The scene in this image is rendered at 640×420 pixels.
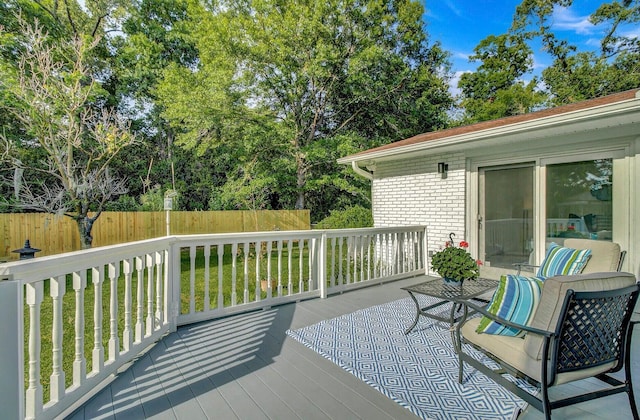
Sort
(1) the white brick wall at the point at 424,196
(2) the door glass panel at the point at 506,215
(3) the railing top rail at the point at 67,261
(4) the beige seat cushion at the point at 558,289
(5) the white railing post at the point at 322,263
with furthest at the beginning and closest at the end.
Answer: (1) the white brick wall at the point at 424,196 < (2) the door glass panel at the point at 506,215 < (5) the white railing post at the point at 322,263 < (4) the beige seat cushion at the point at 558,289 < (3) the railing top rail at the point at 67,261

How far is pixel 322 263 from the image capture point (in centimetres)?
440

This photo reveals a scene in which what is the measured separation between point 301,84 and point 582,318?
11579mm

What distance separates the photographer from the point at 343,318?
358 cm

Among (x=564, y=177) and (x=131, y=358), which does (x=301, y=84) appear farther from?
(x=131, y=358)

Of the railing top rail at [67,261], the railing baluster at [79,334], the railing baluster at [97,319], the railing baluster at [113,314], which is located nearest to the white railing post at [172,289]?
the railing top rail at [67,261]

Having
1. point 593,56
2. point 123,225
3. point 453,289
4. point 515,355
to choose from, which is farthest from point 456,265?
point 593,56

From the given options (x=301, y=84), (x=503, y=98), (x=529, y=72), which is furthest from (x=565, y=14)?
(x=301, y=84)

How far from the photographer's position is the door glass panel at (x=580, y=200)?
3.98m

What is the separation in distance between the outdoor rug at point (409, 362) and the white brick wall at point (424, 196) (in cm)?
218

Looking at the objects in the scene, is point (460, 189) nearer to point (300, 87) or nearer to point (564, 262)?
point (564, 262)

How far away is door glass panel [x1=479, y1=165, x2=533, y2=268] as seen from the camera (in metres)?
4.69

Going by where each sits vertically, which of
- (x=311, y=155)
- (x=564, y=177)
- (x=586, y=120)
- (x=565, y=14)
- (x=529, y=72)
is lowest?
(x=564, y=177)

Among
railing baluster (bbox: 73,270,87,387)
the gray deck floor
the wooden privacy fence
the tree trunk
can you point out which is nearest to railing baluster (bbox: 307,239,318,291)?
the gray deck floor

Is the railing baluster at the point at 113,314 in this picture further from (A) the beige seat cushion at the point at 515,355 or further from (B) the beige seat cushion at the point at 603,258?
(B) the beige seat cushion at the point at 603,258
